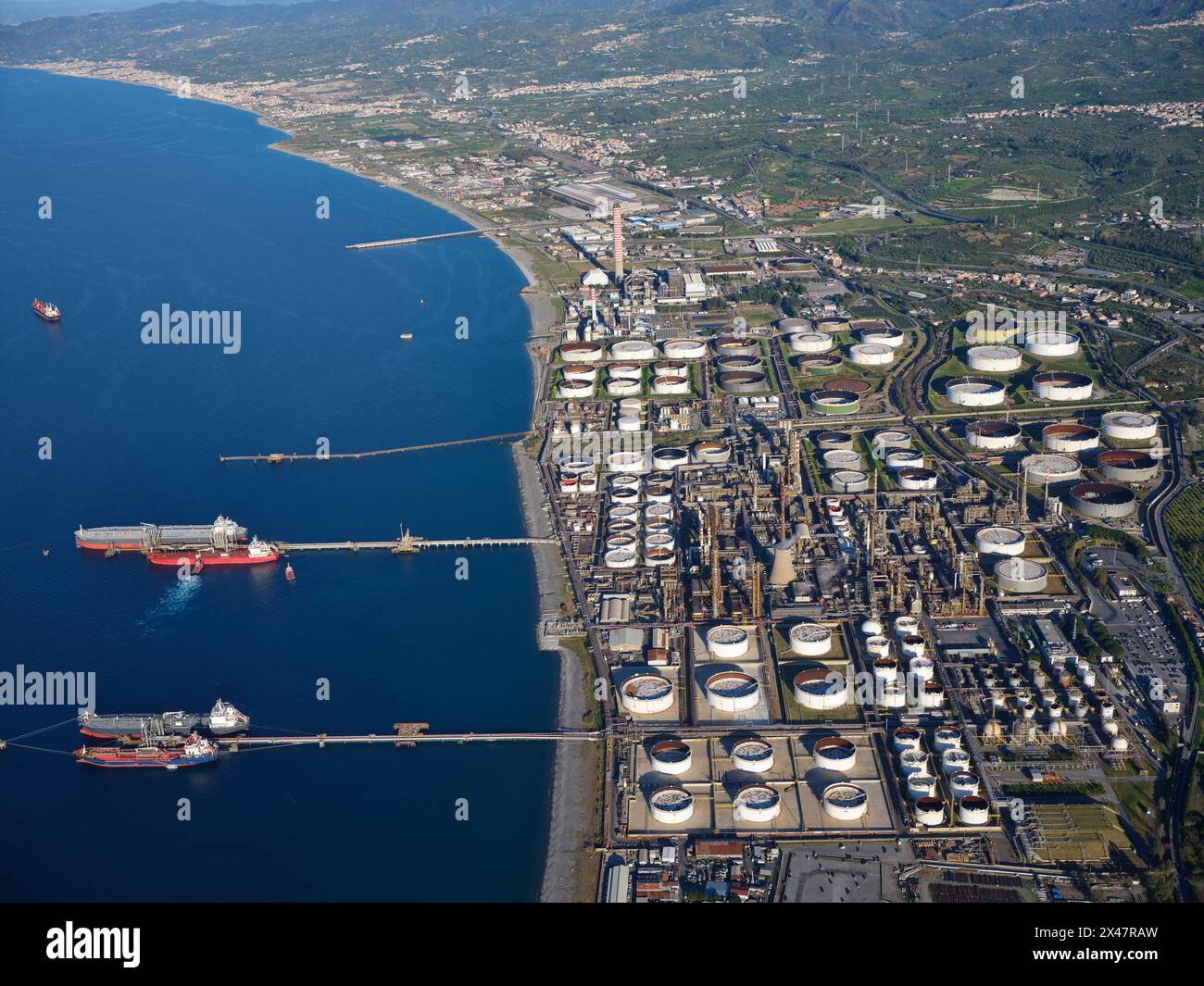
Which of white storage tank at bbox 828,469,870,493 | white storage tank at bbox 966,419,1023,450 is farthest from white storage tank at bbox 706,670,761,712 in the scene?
white storage tank at bbox 966,419,1023,450

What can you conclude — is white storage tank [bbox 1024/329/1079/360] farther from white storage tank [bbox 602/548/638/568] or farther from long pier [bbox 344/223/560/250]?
long pier [bbox 344/223/560/250]

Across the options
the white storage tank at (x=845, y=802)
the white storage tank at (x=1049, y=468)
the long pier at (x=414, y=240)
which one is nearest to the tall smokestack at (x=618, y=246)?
the long pier at (x=414, y=240)

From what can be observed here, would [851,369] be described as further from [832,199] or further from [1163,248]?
[832,199]

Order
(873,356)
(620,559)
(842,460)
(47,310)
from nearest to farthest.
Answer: (620,559) → (842,460) → (873,356) → (47,310)

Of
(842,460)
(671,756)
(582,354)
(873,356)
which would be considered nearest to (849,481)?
(842,460)

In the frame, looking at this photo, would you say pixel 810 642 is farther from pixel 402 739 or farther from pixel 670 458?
pixel 670 458
